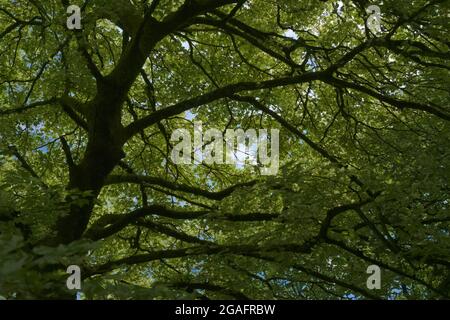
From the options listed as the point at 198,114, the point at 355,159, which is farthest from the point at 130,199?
the point at 355,159

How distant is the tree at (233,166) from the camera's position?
8.25 m

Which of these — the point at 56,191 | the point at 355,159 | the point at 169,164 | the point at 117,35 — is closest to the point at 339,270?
A: the point at 355,159

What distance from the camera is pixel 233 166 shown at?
17.1m

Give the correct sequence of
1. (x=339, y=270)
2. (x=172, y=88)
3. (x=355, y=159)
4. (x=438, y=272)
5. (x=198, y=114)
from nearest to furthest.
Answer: (x=438, y=272), (x=339, y=270), (x=355, y=159), (x=172, y=88), (x=198, y=114)

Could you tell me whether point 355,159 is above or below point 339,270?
above

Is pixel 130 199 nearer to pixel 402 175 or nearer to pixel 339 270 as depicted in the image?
pixel 339 270

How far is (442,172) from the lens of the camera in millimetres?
9344

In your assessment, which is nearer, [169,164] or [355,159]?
[355,159]

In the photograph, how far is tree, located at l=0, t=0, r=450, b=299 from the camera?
27.1 feet

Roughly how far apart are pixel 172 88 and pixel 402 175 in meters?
7.90

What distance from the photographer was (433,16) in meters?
9.97
